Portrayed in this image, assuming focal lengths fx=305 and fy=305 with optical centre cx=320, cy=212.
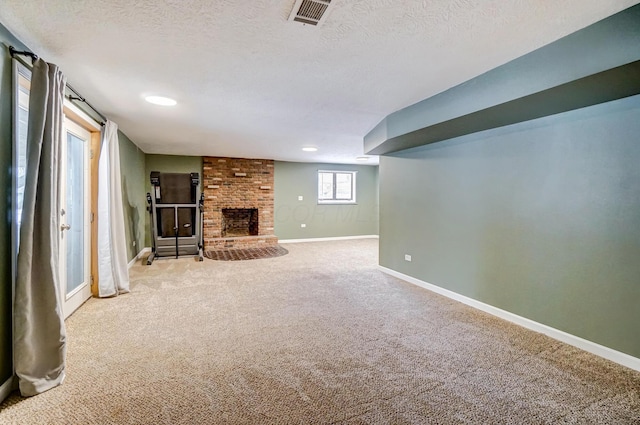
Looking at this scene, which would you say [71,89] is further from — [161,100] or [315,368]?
[315,368]

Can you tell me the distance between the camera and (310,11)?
62.9 inches

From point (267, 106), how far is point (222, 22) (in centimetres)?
158

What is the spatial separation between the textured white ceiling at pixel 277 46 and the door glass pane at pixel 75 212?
0.55m

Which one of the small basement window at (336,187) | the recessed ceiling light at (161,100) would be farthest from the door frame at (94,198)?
the small basement window at (336,187)

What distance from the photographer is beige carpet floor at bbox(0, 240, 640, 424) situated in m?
1.68

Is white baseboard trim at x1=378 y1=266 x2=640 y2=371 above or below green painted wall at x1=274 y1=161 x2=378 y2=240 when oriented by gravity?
below

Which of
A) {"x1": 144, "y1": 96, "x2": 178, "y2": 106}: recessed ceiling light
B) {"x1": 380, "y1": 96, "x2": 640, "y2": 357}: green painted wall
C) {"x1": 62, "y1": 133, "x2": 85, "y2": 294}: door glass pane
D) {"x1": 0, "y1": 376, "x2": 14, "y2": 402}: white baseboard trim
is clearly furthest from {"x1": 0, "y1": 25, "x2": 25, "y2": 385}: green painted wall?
{"x1": 380, "y1": 96, "x2": 640, "y2": 357}: green painted wall

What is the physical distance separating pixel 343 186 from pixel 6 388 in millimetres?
7496

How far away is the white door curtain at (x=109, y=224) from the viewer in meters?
3.52

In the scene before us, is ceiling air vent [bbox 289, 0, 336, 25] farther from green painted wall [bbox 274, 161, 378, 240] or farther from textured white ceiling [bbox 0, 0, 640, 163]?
green painted wall [bbox 274, 161, 378, 240]

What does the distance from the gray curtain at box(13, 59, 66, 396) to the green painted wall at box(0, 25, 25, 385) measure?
2.9 inches

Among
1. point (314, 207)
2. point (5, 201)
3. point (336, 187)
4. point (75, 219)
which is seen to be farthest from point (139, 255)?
point (336, 187)

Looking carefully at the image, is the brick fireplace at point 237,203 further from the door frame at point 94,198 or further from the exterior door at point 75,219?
the exterior door at point 75,219

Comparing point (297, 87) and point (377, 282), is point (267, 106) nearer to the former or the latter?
point (297, 87)
